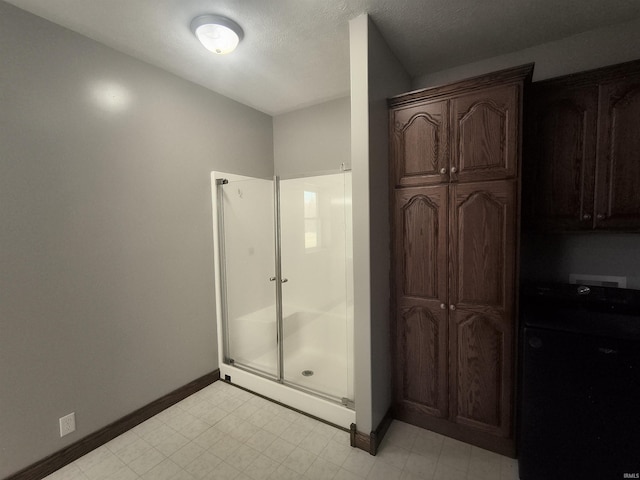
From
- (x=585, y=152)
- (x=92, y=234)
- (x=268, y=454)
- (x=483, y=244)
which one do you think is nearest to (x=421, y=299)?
(x=483, y=244)

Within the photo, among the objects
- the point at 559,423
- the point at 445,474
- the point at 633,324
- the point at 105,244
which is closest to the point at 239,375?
the point at 105,244

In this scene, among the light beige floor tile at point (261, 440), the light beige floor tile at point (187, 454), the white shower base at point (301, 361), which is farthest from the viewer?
the white shower base at point (301, 361)

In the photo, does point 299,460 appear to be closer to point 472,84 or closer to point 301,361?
point 301,361

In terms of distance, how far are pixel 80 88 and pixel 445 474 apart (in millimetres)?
3103

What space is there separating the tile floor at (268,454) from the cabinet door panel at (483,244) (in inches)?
35.5

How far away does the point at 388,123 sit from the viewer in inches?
74.6

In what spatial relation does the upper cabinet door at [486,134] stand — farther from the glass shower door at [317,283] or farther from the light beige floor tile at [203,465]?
the light beige floor tile at [203,465]

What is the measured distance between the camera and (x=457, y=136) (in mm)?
1692

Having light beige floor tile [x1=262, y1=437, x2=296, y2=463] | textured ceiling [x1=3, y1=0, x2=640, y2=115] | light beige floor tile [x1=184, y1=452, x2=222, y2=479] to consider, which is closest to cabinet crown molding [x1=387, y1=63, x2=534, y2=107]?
textured ceiling [x1=3, y1=0, x2=640, y2=115]

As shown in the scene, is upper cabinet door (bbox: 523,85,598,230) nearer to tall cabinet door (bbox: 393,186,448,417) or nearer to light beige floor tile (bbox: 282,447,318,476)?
tall cabinet door (bbox: 393,186,448,417)

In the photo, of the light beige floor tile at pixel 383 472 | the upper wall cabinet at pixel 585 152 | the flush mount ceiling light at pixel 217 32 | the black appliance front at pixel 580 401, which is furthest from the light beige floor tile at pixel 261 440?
the flush mount ceiling light at pixel 217 32

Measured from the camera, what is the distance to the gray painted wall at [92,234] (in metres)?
1.50

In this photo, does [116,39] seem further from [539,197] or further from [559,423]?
[559,423]

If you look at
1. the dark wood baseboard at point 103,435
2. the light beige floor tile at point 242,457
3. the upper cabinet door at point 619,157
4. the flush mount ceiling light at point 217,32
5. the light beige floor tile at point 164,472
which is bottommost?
the light beige floor tile at point 164,472
